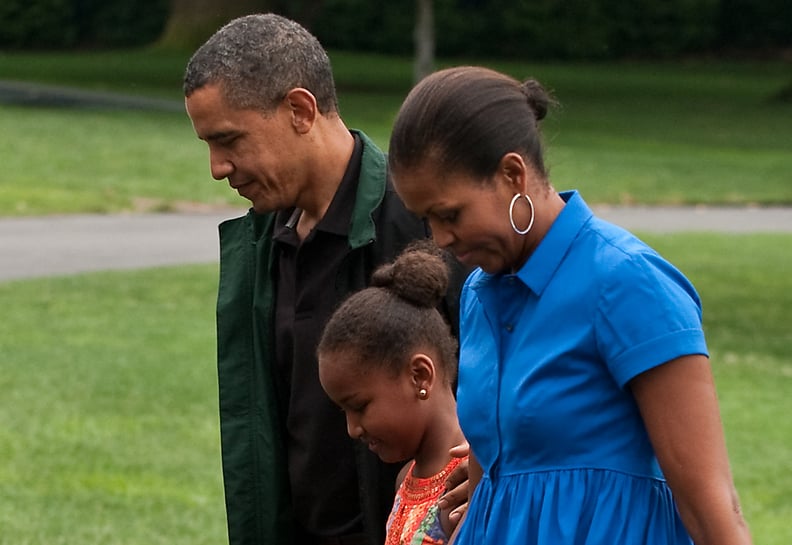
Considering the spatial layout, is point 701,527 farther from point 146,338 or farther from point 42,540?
point 146,338

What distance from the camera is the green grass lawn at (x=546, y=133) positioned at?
20.7m

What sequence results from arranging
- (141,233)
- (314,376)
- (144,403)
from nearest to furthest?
(314,376)
(144,403)
(141,233)

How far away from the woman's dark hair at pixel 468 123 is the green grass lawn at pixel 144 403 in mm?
4248

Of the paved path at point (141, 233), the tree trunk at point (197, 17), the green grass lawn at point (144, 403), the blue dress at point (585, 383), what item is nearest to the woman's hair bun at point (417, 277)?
the blue dress at point (585, 383)

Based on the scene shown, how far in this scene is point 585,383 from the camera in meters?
2.55

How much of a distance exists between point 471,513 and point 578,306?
48 centimetres

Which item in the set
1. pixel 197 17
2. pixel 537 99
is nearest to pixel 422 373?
pixel 537 99

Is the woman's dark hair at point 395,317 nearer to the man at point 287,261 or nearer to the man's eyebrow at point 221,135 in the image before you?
the man at point 287,261

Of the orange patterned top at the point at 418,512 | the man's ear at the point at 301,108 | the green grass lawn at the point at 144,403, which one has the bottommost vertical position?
the green grass lawn at the point at 144,403

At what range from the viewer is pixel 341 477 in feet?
11.7

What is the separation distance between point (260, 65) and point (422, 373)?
778 mm

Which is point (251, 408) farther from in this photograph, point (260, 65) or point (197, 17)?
point (197, 17)

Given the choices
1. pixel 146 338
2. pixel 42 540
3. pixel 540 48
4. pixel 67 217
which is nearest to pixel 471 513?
pixel 42 540

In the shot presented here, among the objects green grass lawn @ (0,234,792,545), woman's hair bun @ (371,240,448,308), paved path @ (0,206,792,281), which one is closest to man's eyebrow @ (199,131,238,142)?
woman's hair bun @ (371,240,448,308)
